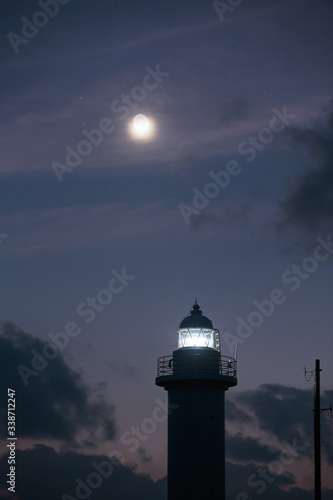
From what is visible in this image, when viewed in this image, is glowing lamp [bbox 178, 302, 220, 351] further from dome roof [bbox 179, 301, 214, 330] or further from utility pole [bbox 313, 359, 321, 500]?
utility pole [bbox 313, 359, 321, 500]

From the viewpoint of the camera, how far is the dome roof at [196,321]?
186 feet

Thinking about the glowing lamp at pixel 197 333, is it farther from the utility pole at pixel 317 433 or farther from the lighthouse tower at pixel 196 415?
the utility pole at pixel 317 433

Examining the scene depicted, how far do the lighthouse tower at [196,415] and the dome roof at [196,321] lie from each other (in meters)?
0.05

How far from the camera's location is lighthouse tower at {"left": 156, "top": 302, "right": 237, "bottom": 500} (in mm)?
54500

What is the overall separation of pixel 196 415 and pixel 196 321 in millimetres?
4850

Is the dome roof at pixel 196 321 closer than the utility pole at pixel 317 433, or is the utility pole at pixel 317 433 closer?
the utility pole at pixel 317 433

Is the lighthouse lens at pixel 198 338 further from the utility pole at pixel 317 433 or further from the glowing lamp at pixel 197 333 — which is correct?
the utility pole at pixel 317 433

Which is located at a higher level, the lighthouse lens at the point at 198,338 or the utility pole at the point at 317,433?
the lighthouse lens at the point at 198,338

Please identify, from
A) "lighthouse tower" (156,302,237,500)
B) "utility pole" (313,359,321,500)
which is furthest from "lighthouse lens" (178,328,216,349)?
"utility pole" (313,359,321,500)

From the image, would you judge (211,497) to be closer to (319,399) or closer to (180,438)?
(180,438)

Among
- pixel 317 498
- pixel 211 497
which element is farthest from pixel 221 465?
pixel 317 498

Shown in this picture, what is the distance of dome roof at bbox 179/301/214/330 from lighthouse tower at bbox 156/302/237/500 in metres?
0.05

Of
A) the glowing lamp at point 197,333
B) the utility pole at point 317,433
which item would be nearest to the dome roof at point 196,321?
the glowing lamp at point 197,333

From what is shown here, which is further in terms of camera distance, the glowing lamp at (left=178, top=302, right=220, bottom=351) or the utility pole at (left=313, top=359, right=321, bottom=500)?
the glowing lamp at (left=178, top=302, right=220, bottom=351)
